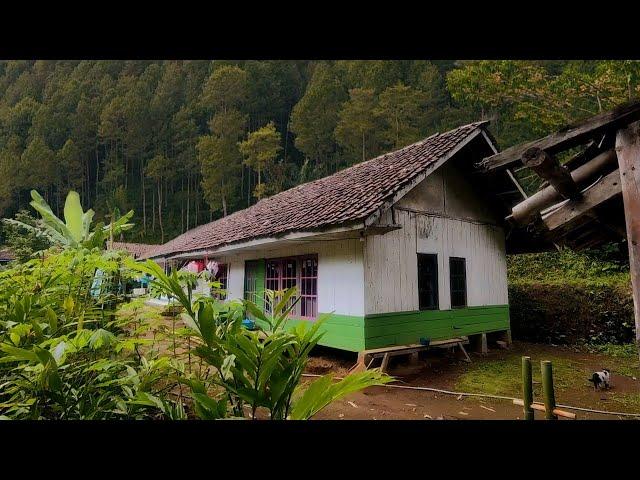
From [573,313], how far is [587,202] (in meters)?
7.58

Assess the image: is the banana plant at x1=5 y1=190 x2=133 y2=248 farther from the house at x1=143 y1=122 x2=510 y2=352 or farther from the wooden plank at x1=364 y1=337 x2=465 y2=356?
the wooden plank at x1=364 y1=337 x2=465 y2=356

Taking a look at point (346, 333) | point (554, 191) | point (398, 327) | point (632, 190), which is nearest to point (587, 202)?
point (554, 191)

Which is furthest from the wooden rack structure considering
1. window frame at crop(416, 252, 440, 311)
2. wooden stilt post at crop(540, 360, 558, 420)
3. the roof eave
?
window frame at crop(416, 252, 440, 311)

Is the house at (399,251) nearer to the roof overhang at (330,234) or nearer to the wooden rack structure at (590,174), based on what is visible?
the roof overhang at (330,234)

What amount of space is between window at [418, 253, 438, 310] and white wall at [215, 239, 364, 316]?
1394 millimetres

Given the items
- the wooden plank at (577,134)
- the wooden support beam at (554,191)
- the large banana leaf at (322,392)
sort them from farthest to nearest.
Result: the wooden support beam at (554,191) → the wooden plank at (577,134) → the large banana leaf at (322,392)

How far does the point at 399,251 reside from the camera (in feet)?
20.4

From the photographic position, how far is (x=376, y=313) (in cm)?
576

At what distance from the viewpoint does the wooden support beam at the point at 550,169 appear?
7.25ft

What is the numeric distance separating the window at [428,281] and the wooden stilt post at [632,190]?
178 inches

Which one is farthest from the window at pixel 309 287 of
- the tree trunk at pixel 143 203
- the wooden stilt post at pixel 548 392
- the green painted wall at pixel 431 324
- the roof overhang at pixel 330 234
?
the tree trunk at pixel 143 203
